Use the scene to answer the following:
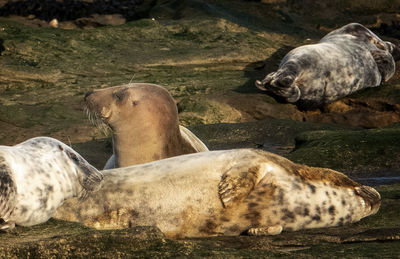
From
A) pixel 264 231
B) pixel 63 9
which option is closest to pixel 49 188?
pixel 264 231

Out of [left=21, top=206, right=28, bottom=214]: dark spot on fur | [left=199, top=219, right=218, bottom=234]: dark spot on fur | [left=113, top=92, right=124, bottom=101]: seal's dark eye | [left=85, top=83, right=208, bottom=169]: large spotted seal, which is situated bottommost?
[left=85, top=83, right=208, bottom=169]: large spotted seal

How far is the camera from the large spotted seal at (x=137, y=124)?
6477 millimetres

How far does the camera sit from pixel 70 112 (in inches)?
406

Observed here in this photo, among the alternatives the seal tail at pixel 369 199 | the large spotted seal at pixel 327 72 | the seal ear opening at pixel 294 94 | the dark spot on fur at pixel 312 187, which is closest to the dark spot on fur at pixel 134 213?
the dark spot on fur at pixel 312 187

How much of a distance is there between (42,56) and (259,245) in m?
8.65

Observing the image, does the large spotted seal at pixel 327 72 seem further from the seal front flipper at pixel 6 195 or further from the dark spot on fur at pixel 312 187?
the seal front flipper at pixel 6 195

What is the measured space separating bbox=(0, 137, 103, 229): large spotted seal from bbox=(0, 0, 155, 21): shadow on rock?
10846 millimetres

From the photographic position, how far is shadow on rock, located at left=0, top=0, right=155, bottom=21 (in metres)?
15.0

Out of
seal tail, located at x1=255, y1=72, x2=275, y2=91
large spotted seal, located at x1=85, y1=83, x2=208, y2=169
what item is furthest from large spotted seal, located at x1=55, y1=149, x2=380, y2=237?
seal tail, located at x1=255, y1=72, x2=275, y2=91

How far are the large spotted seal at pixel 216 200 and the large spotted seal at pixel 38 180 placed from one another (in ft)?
0.33

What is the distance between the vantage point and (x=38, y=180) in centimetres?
411

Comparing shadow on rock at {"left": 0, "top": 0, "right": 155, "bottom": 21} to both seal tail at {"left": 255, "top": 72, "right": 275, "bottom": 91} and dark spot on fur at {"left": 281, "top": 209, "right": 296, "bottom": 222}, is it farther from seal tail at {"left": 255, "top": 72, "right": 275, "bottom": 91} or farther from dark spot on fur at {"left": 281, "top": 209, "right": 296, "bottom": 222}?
dark spot on fur at {"left": 281, "top": 209, "right": 296, "bottom": 222}

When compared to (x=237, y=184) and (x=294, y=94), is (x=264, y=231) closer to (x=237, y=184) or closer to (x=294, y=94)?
(x=237, y=184)

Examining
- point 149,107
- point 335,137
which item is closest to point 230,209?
point 149,107
